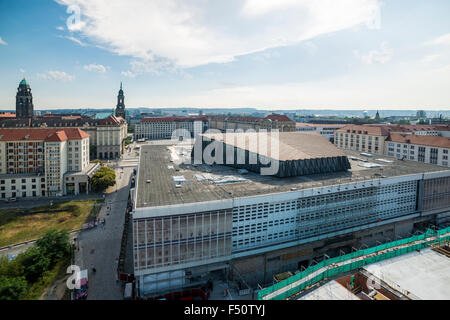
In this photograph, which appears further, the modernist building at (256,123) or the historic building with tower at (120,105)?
the historic building with tower at (120,105)

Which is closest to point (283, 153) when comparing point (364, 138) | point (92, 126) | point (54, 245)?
point (54, 245)

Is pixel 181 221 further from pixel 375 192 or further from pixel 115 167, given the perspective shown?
pixel 115 167

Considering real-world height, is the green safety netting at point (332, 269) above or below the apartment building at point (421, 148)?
below

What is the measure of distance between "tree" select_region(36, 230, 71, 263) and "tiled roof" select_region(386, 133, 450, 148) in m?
82.3

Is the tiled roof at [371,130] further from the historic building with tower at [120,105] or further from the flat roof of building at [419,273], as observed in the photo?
the historic building with tower at [120,105]

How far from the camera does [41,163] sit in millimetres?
63312

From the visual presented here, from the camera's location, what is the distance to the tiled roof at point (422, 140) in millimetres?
70000

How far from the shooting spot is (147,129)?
510 ft

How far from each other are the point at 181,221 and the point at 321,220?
19498mm

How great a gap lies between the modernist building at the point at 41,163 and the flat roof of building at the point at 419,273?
2310 inches

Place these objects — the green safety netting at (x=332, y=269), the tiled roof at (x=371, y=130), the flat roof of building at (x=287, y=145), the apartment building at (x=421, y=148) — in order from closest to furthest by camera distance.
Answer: the green safety netting at (x=332, y=269)
the flat roof of building at (x=287, y=145)
the apartment building at (x=421, y=148)
the tiled roof at (x=371, y=130)

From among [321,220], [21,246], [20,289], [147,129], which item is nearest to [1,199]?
[21,246]

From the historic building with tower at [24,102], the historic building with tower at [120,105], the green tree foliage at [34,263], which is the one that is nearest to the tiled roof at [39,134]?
the green tree foliage at [34,263]

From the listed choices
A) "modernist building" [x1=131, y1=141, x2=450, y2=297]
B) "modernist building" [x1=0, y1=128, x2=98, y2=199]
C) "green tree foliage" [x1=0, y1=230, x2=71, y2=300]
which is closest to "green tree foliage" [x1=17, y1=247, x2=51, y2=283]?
"green tree foliage" [x1=0, y1=230, x2=71, y2=300]
